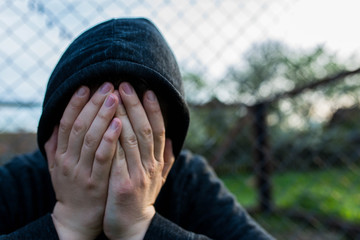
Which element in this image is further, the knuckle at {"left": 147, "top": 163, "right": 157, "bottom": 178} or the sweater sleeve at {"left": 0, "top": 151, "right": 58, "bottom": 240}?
the sweater sleeve at {"left": 0, "top": 151, "right": 58, "bottom": 240}

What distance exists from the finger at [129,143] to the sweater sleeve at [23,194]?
0.97 ft

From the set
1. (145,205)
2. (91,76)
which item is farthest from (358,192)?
(91,76)

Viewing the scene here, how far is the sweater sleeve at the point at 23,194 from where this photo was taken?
2.51ft

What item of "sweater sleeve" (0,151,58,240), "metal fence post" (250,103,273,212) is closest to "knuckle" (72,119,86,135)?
"sweater sleeve" (0,151,58,240)

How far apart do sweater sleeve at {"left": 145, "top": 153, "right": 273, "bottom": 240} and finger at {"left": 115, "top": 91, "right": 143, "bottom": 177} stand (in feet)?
0.81

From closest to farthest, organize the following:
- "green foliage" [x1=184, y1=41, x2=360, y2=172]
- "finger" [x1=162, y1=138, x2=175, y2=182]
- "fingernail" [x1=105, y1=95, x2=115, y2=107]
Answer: "fingernail" [x1=105, y1=95, x2=115, y2=107], "finger" [x1=162, y1=138, x2=175, y2=182], "green foliage" [x1=184, y1=41, x2=360, y2=172]

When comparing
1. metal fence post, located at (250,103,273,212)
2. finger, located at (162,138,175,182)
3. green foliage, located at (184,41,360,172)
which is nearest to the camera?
finger, located at (162,138,175,182)

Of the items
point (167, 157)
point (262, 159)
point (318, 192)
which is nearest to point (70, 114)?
point (167, 157)

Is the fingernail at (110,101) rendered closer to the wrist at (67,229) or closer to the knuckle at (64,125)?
the knuckle at (64,125)

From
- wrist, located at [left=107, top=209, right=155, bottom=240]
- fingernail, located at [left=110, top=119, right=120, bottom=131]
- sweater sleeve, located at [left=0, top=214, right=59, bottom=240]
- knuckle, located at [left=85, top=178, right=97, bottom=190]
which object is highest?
fingernail, located at [left=110, top=119, right=120, bottom=131]

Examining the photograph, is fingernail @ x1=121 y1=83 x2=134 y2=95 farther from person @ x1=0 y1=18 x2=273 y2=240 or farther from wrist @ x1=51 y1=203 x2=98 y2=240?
wrist @ x1=51 y1=203 x2=98 y2=240

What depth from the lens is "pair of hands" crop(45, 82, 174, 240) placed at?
1.91ft

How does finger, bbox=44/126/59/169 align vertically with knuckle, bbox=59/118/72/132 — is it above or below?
below

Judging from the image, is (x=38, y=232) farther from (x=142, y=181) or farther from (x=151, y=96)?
(x=151, y=96)
